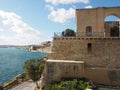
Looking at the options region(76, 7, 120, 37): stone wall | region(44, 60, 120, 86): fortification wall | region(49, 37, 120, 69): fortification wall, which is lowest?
region(44, 60, 120, 86): fortification wall

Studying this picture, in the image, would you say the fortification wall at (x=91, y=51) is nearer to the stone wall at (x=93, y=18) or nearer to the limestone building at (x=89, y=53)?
the limestone building at (x=89, y=53)

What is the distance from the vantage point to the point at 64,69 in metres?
24.2

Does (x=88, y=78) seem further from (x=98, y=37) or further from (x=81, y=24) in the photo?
(x=81, y=24)

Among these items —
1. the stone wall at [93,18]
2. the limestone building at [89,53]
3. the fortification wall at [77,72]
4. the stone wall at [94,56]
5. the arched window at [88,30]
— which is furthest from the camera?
the arched window at [88,30]

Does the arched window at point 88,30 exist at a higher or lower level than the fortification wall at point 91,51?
higher

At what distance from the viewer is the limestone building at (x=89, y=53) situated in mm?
23828

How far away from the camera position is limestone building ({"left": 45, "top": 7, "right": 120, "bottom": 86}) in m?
23.8

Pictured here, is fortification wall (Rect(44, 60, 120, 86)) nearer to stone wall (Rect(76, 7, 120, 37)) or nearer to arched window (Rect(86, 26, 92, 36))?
arched window (Rect(86, 26, 92, 36))

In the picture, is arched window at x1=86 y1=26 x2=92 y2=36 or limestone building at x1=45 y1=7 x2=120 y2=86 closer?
limestone building at x1=45 y1=7 x2=120 y2=86

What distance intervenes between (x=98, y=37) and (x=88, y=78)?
4.66 meters

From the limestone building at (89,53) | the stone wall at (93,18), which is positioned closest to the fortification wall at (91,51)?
the limestone building at (89,53)

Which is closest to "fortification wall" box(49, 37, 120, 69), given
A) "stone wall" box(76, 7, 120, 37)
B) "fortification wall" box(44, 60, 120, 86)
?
"fortification wall" box(44, 60, 120, 86)

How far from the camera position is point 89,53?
81.3 feet

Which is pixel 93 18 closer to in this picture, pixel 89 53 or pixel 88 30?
pixel 88 30
